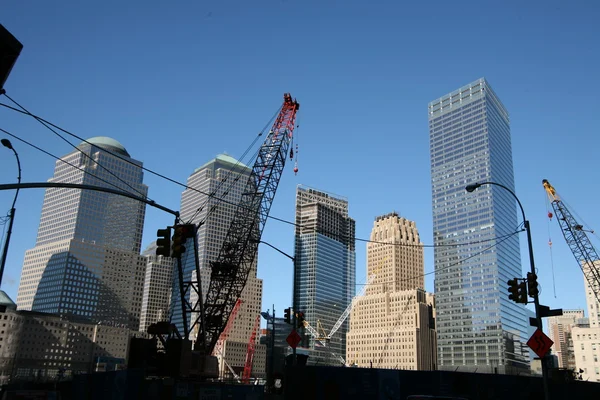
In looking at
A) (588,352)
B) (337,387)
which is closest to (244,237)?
(337,387)

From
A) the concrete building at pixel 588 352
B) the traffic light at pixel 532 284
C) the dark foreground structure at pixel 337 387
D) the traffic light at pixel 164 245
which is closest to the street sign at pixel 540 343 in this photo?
Result: the traffic light at pixel 532 284

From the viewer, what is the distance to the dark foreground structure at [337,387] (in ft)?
74.1

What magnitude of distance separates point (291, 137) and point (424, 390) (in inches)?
2145

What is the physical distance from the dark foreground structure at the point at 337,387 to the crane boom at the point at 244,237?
42398 millimetres

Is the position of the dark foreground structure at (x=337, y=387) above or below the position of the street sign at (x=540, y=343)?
below

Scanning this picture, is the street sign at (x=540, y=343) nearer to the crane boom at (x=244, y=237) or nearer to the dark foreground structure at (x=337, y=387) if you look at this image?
the dark foreground structure at (x=337, y=387)

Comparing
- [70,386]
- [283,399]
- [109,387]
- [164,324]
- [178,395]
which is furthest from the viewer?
[164,324]

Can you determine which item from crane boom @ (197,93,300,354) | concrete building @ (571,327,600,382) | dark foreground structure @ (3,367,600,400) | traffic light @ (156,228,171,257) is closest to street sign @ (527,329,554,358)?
dark foreground structure @ (3,367,600,400)

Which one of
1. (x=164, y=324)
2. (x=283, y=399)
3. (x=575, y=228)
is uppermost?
(x=575, y=228)

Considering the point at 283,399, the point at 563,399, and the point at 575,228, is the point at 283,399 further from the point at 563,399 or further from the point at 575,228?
the point at 575,228

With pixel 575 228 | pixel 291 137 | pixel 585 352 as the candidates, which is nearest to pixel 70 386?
pixel 291 137

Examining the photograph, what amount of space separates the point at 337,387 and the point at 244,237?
158 ft

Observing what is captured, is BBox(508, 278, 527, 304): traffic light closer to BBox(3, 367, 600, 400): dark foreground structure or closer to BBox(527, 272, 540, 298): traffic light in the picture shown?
BBox(527, 272, 540, 298): traffic light

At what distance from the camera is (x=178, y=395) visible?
871 inches
